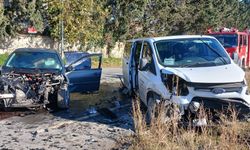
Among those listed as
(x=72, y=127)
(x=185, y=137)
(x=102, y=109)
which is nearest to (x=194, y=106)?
(x=185, y=137)

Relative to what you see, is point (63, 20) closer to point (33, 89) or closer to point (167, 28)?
point (167, 28)

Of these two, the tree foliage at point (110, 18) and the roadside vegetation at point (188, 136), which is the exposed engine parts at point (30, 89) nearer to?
the roadside vegetation at point (188, 136)

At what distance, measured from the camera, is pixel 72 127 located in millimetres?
8688

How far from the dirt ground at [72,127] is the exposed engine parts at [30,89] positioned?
1.03 ft

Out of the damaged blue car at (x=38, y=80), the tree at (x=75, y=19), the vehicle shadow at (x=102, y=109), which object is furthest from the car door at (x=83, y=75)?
the tree at (x=75, y=19)

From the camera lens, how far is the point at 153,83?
868cm

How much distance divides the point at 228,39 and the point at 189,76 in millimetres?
14716

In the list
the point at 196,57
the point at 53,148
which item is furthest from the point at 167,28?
the point at 53,148

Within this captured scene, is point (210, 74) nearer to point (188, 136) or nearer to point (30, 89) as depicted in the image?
point (188, 136)

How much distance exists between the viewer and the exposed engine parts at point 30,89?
33.2 feet

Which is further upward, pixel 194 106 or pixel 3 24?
pixel 3 24

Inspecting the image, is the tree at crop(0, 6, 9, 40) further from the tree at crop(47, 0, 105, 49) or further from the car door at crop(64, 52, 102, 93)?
the car door at crop(64, 52, 102, 93)

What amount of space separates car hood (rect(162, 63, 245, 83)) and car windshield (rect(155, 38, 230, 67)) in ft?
1.17

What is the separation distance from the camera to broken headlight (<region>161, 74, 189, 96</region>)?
786cm
